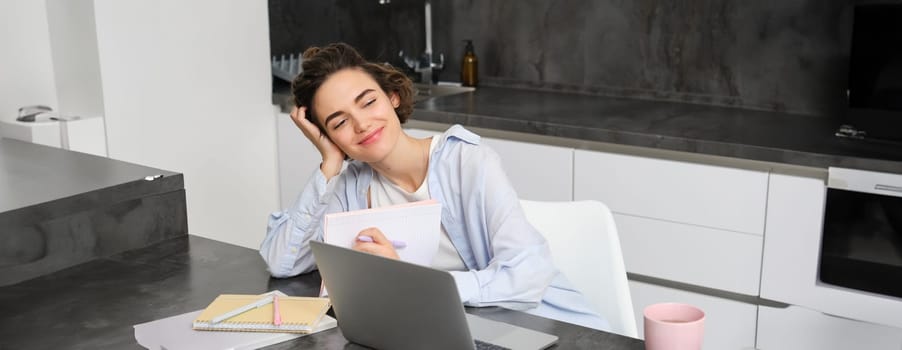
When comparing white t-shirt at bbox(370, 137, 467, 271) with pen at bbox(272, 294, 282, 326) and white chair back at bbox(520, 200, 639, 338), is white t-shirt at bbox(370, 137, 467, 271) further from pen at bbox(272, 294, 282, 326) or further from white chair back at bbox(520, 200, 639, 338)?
pen at bbox(272, 294, 282, 326)

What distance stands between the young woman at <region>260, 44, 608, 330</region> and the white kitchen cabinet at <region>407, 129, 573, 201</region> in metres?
1.14

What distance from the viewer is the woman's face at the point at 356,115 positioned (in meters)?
1.87

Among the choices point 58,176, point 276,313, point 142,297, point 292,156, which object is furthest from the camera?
point 292,156

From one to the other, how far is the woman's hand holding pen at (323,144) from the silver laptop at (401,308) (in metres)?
0.47

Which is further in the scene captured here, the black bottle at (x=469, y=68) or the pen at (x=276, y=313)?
Result: the black bottle at (x=469, y=68)

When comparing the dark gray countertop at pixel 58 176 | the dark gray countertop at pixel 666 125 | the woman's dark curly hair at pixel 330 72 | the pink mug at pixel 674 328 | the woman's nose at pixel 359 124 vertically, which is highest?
the woman's dark curly hair at pixel 330 72

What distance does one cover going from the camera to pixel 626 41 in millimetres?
3592

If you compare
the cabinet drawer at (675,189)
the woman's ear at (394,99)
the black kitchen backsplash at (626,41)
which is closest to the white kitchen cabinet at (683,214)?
the cabinet drawer at (675,189)

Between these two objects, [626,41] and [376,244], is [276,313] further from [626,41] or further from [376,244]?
[626,41]

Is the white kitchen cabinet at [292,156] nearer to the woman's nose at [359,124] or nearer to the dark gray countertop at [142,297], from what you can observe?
the dark gray countertop at [142,297]

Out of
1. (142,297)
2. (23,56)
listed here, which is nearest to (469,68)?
(23,56)

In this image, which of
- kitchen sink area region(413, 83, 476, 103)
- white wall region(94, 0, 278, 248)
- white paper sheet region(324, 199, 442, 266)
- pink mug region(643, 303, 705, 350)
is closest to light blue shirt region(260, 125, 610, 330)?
white paper sheet region(324, 199, 442, 266)

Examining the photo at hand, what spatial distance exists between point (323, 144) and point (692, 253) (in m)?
1.39

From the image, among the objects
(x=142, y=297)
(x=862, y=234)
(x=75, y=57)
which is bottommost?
(x=862, y=234)
